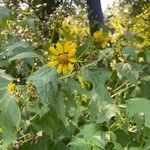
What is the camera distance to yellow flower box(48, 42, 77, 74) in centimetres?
132

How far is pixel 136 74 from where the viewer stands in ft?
4.79

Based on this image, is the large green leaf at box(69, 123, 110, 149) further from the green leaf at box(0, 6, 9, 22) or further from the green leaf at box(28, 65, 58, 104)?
the green leaf at box(0, 6, 9, 22)

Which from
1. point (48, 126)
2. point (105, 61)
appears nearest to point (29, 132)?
A: point (48, 126)

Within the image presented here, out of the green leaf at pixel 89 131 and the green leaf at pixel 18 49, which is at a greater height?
the green leaf at pixel 18 49

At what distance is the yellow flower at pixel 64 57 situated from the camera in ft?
4.34

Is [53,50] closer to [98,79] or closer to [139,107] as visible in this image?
[98,79]

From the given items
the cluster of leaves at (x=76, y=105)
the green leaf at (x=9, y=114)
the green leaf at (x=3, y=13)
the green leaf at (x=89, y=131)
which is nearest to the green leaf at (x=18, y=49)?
the cluster of leaves at (x=76, y=105)

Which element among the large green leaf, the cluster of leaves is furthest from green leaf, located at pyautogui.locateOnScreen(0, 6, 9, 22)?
the large green leaf

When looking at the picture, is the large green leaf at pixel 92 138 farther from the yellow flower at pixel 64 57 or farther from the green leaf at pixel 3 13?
the green leaf at pixel 3 13

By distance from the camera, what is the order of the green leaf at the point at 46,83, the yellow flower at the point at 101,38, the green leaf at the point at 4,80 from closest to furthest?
the green leaf at the point at 46,83 < the green leaf at the point at 4,80 < the yellow flower at the point at 101,38

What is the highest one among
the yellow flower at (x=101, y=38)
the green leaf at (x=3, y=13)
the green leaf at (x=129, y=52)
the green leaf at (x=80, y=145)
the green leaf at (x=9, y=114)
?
the green leaf at (x=3, y=13)

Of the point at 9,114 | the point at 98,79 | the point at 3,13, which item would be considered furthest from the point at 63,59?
the point at 3,13

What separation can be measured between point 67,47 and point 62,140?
37 cm

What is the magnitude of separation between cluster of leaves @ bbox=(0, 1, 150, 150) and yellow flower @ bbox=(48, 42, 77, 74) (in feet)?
0.06
